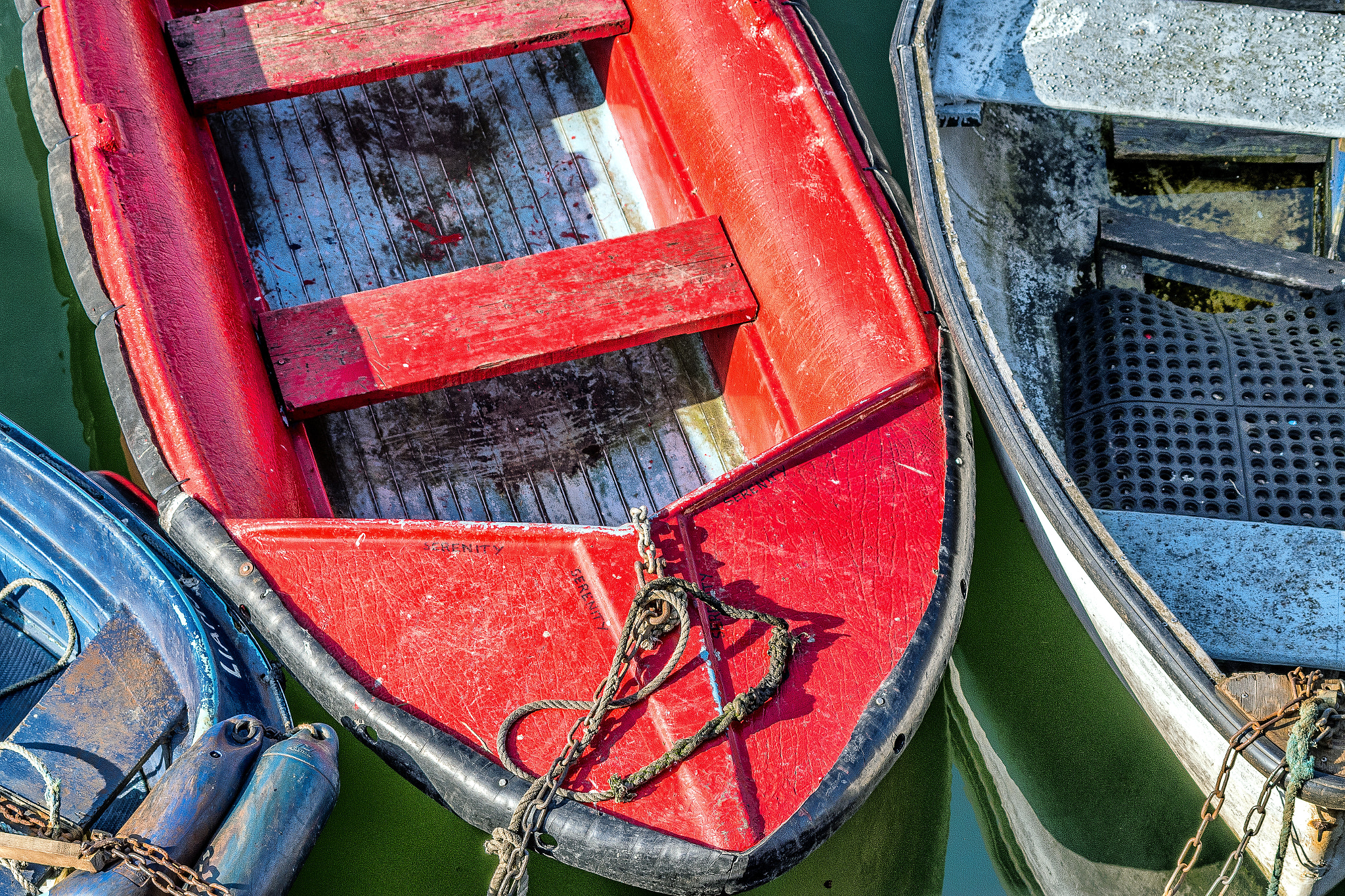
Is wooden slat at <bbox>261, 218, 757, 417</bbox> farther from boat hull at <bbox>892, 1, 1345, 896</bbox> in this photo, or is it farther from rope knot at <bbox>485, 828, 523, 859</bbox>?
rope knot at <bbox>485, 828, 523, 859</bbox>

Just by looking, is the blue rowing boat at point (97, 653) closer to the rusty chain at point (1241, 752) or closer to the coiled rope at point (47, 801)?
the coiled rope at point (47, 801)

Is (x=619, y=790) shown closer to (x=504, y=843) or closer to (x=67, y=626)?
(x=504, y=843)

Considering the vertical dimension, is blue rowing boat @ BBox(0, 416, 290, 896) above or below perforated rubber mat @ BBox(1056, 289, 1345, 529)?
above

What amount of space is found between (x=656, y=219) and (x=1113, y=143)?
57.2 inches

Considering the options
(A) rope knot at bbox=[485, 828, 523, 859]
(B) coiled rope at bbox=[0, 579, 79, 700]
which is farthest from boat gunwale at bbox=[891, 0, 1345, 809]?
(B) coiled rope at bbox=[0, 579, 79, 700]

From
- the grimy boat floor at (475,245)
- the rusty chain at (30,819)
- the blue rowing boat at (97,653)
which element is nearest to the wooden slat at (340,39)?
the grimy boat floor at (475,245)

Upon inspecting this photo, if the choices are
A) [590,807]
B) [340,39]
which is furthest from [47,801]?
[340,39]

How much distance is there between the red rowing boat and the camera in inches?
73.5

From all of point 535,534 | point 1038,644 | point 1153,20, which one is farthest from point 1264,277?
point 535,534

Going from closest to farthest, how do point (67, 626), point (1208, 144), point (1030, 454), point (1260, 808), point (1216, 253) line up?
point (1260, 808)
point (1030, 454)
point (67, 626)
point (1216, 253)
point (1208, 144)

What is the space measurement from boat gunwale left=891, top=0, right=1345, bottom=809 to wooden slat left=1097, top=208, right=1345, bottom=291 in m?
0.81

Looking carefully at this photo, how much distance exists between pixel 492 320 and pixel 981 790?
1704mm

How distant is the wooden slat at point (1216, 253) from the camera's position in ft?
9.25

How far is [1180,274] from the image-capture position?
9.77ft
